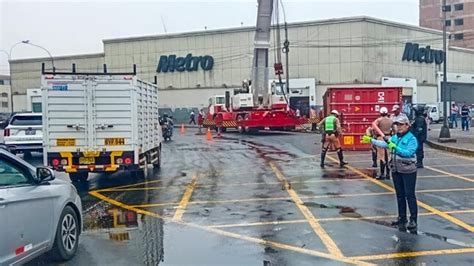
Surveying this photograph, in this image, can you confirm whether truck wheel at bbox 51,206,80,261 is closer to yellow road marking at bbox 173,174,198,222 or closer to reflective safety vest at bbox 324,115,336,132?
yellow road marking at bbox 173,174,198,222

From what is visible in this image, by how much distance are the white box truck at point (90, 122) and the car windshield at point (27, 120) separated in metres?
7.22

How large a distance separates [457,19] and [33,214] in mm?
104324

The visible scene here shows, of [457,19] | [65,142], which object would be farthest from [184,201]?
[457,19]

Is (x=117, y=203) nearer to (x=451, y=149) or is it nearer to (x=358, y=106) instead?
(x=358, y=106)

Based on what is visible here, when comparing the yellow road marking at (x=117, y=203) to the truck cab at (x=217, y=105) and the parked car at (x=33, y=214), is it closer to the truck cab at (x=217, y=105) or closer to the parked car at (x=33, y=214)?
the parked car at (x=33, y=214)

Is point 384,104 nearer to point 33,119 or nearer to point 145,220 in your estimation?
point 33,119

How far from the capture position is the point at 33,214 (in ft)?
19.5

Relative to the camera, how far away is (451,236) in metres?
7.75

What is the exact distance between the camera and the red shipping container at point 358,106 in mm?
22688

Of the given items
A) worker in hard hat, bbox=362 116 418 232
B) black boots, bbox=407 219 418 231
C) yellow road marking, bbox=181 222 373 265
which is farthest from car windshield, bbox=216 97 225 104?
black boots, bbox=407 219 418 231

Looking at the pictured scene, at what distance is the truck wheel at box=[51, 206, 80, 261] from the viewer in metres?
6.65

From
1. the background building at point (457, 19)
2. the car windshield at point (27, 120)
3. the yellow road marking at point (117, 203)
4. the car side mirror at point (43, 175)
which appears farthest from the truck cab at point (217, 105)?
the background building at point (457, 19)

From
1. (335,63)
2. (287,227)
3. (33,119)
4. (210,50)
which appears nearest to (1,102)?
(210,50)

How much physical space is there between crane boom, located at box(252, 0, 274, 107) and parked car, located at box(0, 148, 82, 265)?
2736 cm
